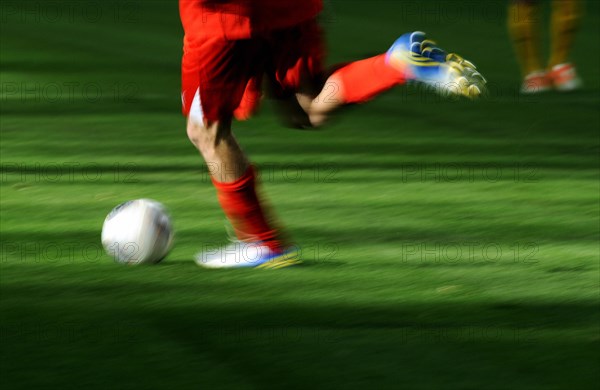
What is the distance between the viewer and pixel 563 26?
30.9 feet

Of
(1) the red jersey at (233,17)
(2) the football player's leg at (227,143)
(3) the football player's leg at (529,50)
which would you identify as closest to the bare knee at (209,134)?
(2) the football player's leg at (227,143)

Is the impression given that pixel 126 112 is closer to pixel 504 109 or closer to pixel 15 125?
pixel 15 125

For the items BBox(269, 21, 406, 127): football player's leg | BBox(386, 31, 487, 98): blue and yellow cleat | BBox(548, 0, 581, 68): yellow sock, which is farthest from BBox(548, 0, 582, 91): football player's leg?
BBox(386, 31, 487, 98): blue and yellow cleat

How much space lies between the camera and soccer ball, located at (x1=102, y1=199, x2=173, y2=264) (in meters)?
4.84

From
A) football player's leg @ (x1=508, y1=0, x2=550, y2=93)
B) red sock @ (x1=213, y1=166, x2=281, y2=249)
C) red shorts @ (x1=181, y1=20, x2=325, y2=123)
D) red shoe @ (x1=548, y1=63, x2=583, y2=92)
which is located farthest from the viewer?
red shoe @ (x1=548, y1=63, x2=583, y2=92)

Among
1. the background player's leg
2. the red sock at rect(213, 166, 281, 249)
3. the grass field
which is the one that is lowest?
the grass field

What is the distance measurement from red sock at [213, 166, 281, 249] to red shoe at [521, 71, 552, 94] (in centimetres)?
497

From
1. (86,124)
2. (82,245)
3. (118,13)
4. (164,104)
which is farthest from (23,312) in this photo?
(118,13)

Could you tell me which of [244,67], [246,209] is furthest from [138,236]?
[244,67]

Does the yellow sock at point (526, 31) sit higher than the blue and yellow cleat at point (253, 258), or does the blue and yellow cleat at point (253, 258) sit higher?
the yellow sock at point (526, 31)

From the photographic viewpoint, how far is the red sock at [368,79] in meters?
4.74

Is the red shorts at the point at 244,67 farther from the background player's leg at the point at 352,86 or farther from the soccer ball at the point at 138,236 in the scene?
the soccer ball at the point at 138,236

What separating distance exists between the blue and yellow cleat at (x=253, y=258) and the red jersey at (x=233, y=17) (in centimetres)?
81

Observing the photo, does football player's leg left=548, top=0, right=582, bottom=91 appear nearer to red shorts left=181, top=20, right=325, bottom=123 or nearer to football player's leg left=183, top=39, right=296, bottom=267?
red shorts left=181, top=20, right=325, bottom=123
